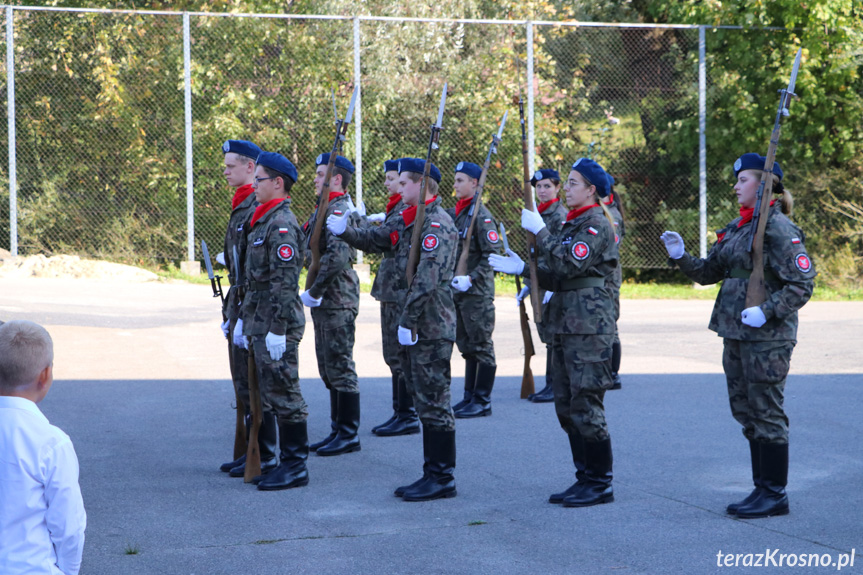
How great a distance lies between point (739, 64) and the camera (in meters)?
17.9

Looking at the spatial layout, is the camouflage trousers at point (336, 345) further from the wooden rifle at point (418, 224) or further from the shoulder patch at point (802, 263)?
the shoulder patch at point (802, 263)

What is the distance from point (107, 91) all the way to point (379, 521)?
13.3 meters

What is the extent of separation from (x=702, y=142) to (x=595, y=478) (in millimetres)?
13291

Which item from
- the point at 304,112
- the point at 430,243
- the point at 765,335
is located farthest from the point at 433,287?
the point at 304,112

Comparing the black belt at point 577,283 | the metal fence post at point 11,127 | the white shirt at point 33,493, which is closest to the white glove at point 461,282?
the black belt at point 577,283

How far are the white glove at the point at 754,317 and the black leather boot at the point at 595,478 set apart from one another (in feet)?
3.34

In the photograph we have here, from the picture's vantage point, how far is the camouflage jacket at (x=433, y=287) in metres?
5.80

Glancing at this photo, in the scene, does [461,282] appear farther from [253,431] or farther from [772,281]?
[772,281]

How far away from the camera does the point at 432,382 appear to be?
19.1 ft

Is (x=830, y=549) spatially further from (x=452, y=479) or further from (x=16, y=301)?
(x=16, y=301)

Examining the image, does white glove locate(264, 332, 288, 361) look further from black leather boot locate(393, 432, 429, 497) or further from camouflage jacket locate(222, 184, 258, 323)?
black leather boot locate(393, 432, 429, 497)

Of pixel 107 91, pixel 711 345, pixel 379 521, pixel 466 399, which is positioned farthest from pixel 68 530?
pixel 107 91

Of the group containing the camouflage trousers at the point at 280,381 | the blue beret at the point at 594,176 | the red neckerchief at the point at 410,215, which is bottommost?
the camouflage trousers at the point at 280,381

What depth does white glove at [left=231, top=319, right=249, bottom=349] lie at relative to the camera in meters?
6.13
